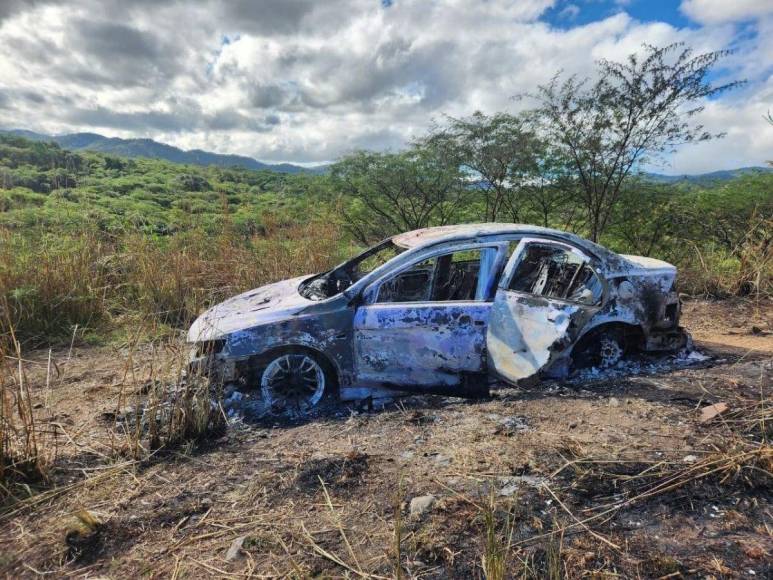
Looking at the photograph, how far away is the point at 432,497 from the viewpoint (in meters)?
2.72

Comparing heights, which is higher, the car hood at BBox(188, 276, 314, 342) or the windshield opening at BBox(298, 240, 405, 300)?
the windshield opening at BBox(298, 240, 405, 300)

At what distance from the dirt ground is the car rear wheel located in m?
0.23

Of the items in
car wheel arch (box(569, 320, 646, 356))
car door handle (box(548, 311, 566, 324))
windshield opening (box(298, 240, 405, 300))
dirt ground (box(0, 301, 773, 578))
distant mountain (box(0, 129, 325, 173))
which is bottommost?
dirt ground (box(0, 301, 773, 578))

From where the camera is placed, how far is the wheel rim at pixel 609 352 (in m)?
4.73

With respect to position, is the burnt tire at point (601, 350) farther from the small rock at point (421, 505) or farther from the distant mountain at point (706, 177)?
the distant mountain at point (706, 177)

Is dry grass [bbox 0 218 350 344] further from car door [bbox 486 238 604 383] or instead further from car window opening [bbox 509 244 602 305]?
car window opening [bbox 509 244 602 305]

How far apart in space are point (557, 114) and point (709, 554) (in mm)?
9544

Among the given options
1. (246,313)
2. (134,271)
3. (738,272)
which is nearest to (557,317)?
(246,313)

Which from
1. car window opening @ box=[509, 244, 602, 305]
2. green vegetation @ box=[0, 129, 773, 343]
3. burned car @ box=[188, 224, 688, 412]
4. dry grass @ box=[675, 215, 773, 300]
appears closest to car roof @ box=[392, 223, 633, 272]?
burned car @ box=[188, 224, 688, 412]

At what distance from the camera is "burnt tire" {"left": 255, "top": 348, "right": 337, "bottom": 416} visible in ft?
13.8

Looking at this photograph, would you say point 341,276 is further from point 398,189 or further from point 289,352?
point 398,189

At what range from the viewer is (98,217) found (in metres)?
8.02

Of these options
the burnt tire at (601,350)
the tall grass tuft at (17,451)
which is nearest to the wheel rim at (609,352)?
the burnt tire at (601,350)

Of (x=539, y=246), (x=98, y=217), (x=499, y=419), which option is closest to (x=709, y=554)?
(x=499, y=419)
